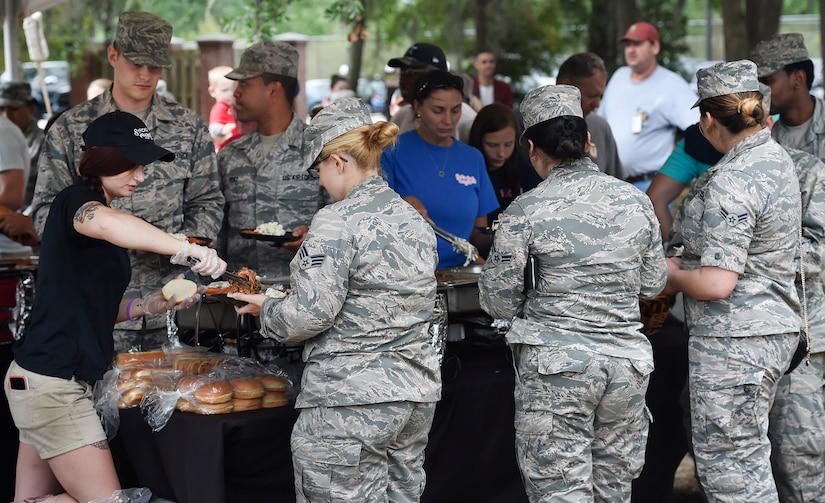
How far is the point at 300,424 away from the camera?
2.88m

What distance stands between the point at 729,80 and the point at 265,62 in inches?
73.7

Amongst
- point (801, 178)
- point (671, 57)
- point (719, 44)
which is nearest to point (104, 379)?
point (801, 178)

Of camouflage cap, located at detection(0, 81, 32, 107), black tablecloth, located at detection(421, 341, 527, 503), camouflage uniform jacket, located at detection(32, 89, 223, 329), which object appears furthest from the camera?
camouflage cap, located at detection(0, 81, 32, 107)

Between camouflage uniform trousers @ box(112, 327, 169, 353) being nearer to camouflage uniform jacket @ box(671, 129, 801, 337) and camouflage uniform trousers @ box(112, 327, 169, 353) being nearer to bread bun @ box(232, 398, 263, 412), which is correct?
bread bun @ box(232, 398, 263, 412)

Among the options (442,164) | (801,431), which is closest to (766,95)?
(801,431)

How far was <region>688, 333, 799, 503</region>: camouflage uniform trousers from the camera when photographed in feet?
11.1

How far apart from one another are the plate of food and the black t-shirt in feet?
2.26

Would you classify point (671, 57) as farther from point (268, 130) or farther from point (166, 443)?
point (166, 443)

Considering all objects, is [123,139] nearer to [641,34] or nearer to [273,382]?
[273,382]

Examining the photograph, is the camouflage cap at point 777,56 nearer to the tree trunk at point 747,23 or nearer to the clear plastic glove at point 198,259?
the clear plastic glove at point 198,259

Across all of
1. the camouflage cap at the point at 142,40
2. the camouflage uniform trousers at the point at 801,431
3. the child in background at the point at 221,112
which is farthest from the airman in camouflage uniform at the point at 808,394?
the child in background at the point at 221,112

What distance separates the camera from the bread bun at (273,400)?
3213 mm

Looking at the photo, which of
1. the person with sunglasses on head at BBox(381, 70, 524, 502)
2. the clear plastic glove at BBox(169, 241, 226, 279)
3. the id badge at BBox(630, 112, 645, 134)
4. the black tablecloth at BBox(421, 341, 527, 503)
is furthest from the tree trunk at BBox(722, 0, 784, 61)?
the clear plastic glove at BBox(169, 241, 226, 279)

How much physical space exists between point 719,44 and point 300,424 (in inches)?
928
